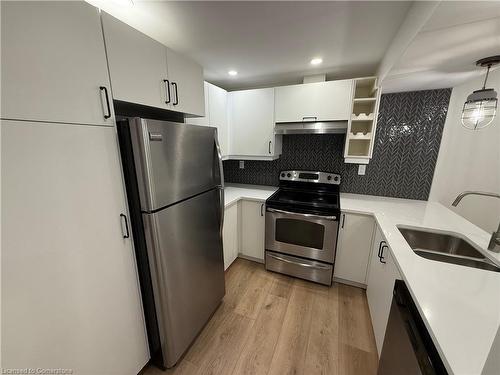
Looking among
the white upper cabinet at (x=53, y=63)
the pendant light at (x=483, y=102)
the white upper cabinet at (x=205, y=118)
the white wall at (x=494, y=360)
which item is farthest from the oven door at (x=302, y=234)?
the white upper cabinet at (x=53, y=63)

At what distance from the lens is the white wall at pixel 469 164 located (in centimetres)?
153

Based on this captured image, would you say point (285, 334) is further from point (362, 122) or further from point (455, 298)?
point (362, 122)

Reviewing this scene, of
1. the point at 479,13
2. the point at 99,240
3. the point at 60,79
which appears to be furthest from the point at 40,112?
the point at 479,13

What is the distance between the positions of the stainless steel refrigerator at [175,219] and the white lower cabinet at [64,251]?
115mm

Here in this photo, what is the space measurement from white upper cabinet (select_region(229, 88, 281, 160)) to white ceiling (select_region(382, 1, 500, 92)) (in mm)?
1130

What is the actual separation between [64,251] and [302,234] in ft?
6.06

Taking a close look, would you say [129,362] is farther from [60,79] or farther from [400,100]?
[400,100]

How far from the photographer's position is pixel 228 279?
2236 mm

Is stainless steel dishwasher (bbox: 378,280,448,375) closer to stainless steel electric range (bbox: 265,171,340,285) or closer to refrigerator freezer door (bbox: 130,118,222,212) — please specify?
stainless steel electric range (bbox: 265,171,340,285)

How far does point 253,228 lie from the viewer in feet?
7.79

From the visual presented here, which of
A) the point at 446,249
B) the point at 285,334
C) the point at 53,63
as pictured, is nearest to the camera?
the point at 53,63

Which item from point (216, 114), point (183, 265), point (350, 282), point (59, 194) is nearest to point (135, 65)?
point (59, 194)

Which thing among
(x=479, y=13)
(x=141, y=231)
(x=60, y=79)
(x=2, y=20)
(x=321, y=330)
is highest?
(x=479, y=13)

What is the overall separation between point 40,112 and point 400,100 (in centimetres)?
276
